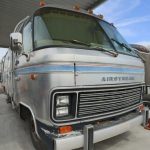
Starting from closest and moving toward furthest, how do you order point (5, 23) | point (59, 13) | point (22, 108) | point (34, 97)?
1. point (34, 97)
2. point (59, 13)
3. point (22, 108)
4. point (5, 23)

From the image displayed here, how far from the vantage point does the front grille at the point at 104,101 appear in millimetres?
2980

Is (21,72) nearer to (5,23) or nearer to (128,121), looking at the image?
(128,121)

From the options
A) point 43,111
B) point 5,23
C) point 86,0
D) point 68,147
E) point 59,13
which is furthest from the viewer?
point 5,23

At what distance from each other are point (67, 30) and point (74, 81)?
43.6 inches

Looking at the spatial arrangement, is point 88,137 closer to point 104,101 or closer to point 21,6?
point 104,101

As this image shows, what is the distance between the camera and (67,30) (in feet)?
12.1


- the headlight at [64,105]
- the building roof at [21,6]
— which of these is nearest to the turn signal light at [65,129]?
the headlight at [64,105]

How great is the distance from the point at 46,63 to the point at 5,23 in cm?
1055

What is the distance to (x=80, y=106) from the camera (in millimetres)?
2949

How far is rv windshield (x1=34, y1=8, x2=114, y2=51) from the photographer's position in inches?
132

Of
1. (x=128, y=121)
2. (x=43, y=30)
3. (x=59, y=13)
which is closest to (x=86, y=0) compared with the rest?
(x=59, y=13)

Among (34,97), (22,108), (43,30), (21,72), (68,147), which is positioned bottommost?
(68,147)

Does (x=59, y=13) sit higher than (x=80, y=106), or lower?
higher

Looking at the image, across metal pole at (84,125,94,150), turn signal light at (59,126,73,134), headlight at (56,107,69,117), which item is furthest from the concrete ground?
headlight at (56,107,69,117)
